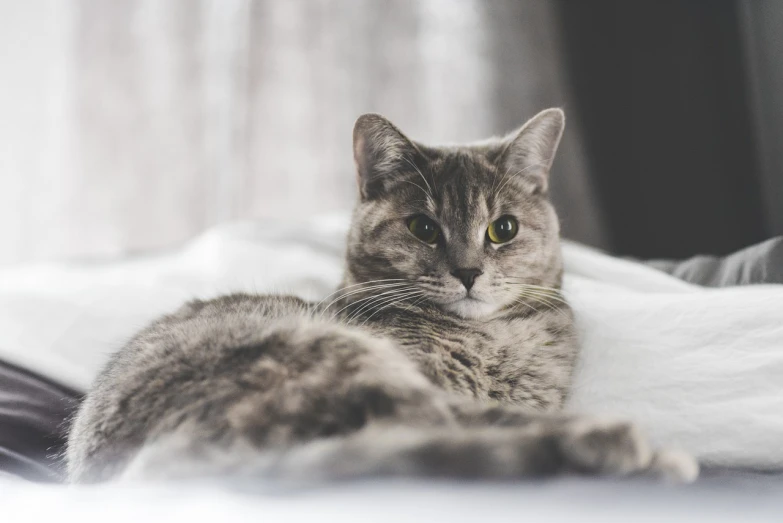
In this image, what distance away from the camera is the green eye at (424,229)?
3.88 feet

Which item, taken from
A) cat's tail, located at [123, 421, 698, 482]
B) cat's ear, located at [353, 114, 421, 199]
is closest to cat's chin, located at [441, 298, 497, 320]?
cat's ear, located at [353, 114, 421, 199]

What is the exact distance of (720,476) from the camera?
0.83 metres

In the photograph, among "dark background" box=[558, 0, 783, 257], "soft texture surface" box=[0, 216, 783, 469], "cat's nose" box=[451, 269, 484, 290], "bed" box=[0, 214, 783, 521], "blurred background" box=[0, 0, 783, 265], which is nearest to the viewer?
"bed" box=[0, 214, 783, 521]

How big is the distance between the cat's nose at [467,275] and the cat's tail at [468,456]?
17.2 inches

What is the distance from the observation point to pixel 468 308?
113 cm

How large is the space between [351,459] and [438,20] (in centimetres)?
271

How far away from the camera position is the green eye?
1.18 metres

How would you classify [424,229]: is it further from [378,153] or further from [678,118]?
[678,118]

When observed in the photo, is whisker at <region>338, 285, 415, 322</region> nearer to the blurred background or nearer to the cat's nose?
the cat's nose

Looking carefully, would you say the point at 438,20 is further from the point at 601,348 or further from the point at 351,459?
the point at 351,459

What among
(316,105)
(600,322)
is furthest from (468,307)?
(316,105)

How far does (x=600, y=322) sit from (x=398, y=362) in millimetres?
535

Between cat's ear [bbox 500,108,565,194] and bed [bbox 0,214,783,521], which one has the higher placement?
cat's ear [bbox 500,108,565,194]

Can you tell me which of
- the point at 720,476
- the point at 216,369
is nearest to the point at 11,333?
the point at 216,369
